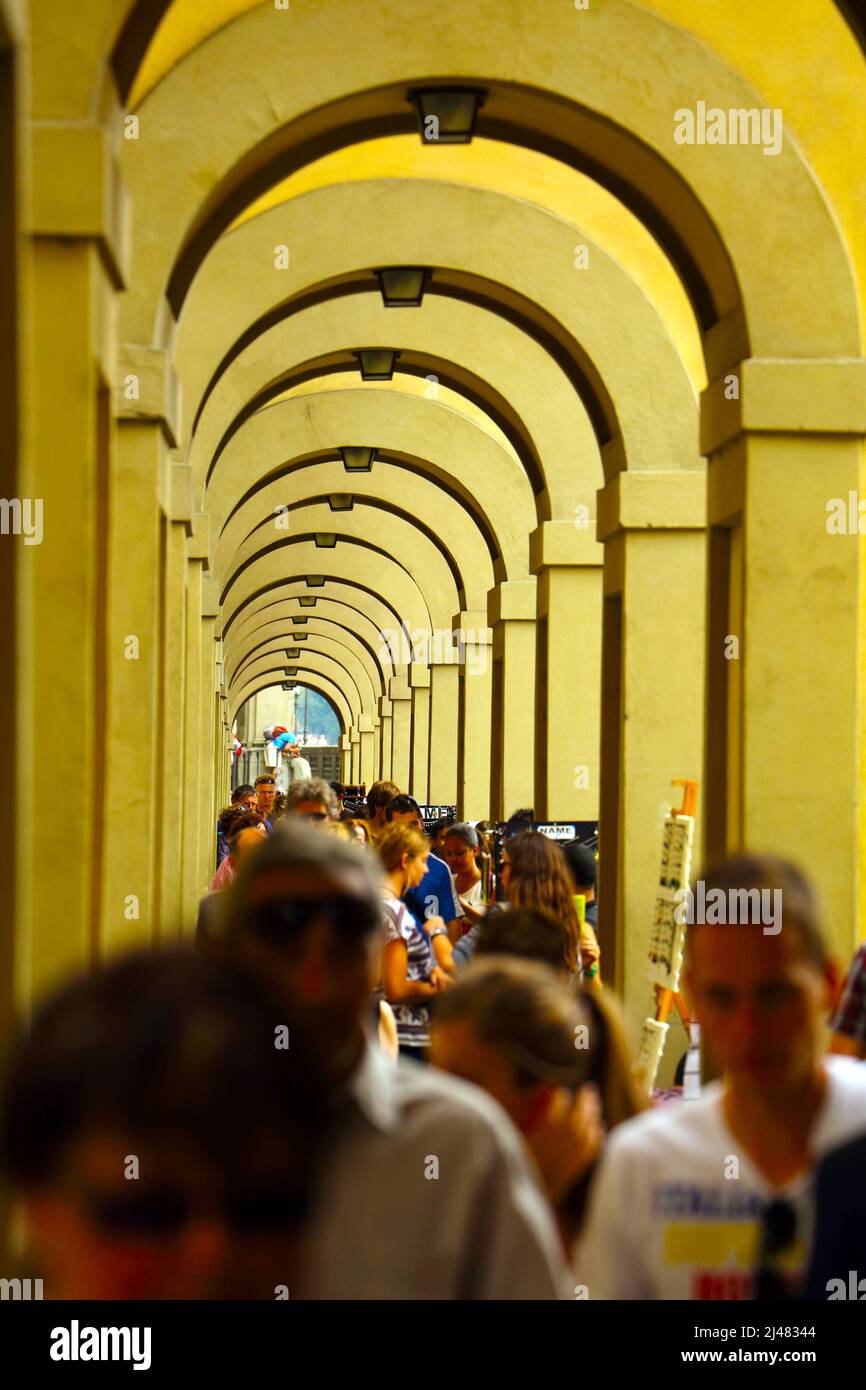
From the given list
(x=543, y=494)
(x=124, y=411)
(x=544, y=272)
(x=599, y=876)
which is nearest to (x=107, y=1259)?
(x=124, y=411)

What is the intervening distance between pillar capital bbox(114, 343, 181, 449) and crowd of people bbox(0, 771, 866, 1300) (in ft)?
15.2

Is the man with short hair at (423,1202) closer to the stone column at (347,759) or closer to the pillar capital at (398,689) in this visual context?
the pillar capital at (398,689)

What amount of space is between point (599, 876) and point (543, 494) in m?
3.63

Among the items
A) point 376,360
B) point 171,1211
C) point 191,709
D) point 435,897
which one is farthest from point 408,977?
point 376,360

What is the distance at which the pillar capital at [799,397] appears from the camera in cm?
736

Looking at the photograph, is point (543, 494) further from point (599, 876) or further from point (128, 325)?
point (128, 325)

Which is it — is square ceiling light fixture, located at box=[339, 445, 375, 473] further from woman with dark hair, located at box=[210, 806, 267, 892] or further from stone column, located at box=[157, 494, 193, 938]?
woman with dark hair, located at box=[210, 806, 267, 892]

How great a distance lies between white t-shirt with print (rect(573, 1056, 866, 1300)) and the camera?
248 cm

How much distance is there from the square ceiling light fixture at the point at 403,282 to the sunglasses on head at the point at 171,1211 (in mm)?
11219

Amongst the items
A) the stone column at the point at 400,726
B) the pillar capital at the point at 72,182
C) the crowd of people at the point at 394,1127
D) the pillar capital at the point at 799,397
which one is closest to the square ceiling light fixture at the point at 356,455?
the pillar capital at the point at 799,397

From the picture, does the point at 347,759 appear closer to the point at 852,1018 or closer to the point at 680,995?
the point at 680,995

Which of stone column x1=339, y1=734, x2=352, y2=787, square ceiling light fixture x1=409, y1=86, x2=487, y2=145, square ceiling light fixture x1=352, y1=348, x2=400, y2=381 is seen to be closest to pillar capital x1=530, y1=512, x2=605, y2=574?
square ceiling light fixture x1=352, y1=348, x2=400, y2=381

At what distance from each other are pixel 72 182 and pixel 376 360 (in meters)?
9.38
